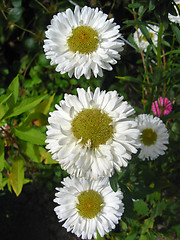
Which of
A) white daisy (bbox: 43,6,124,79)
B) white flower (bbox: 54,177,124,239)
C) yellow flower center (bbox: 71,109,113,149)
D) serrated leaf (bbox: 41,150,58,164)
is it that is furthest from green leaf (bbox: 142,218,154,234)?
white daisy (bbox: 43,6,124,79)

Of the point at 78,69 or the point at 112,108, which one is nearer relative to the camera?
the point at 112,108

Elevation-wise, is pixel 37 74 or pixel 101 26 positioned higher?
pixel 37 74

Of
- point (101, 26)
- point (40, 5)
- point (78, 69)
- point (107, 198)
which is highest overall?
point (40, 5)

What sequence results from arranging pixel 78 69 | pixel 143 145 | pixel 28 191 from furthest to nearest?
pixel 28 191
pixel 143 145
pixel 78 69

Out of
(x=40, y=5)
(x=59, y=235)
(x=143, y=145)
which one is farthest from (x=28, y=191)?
(x=40, y=5)

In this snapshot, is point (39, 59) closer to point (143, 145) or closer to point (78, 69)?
point (78, 69)

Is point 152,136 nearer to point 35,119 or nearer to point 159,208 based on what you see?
point 159,208
